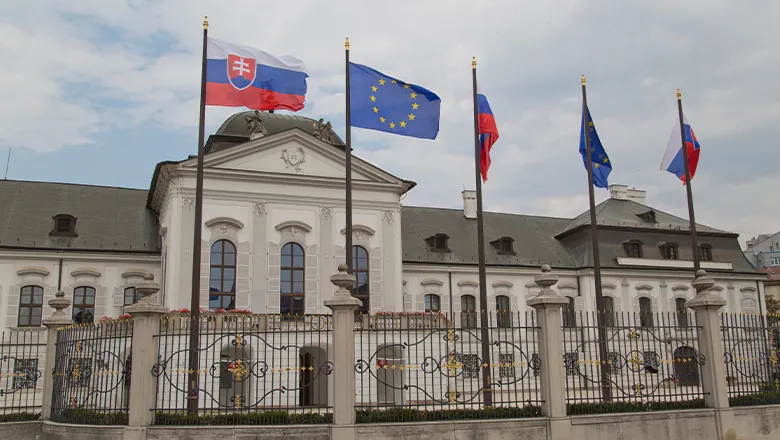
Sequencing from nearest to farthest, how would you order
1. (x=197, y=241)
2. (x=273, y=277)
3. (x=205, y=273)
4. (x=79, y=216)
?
(x=197, y=241) → (x=205, y=273) → (x=273, y=277) → (x=79, y=216)

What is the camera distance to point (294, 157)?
29.0 m

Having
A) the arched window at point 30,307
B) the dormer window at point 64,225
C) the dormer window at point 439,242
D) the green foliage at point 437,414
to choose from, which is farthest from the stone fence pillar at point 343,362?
the dormer window at point 439,242

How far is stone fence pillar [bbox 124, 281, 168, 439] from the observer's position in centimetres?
1148

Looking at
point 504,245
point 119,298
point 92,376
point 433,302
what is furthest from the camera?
point 504,245

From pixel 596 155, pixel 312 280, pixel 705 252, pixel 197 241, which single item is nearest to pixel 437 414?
pixel 197 241

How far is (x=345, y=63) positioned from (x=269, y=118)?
14.3 meters

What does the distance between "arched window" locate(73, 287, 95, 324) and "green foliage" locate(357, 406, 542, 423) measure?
21.7 metres

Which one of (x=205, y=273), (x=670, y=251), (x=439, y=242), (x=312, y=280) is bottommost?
(x=312, y=280)

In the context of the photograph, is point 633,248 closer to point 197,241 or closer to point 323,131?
point 323,131

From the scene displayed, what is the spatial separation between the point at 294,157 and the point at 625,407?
1908 cm

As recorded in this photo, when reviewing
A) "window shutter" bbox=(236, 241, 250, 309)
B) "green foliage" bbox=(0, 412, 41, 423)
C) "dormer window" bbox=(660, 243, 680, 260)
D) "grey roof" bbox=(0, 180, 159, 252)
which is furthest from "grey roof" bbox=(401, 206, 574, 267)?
"green foliage" bbox=(0, 412, 41, 423)

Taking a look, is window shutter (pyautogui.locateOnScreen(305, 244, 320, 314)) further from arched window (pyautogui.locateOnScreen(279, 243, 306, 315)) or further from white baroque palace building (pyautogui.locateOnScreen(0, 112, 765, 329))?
arched window (pyautogui.locateOnScreen(279, 243, 306, 315))

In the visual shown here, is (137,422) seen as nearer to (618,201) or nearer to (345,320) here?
(345,320)

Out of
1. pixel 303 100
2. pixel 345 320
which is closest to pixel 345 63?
pixel 303 100
